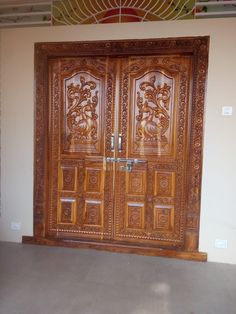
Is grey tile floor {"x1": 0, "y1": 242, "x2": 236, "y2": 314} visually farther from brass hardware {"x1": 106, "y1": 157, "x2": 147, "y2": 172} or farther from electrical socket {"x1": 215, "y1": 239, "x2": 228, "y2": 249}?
brass hardware {"x1": 106, "y1": 157, "x2": 147, "y2": 172}

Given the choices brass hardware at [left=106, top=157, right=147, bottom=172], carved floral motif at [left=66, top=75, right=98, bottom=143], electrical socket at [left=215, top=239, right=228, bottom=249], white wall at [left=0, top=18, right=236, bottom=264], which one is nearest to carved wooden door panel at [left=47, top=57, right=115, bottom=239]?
carved floral motif at [left=66, top=75, right=98, bottom=143]

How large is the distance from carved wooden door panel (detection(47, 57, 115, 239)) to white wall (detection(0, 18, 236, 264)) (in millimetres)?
261

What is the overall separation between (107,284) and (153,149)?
4.67 feet

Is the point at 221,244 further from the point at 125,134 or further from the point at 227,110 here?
the point at 125,134

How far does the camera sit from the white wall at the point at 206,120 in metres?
2.99

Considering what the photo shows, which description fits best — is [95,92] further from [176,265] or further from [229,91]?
[176,265]

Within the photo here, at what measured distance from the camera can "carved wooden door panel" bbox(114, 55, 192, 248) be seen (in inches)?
125

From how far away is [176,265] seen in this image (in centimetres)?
304

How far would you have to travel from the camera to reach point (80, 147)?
340 cm

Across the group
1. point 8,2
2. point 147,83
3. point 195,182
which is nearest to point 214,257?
point 195,182

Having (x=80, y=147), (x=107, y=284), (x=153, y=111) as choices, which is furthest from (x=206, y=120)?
(x=107, y=284)

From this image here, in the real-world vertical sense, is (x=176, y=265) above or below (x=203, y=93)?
below

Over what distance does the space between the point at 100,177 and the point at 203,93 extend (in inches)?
55.5

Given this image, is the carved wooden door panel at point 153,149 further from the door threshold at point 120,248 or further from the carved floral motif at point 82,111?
the carved floral motif at point 82,111
